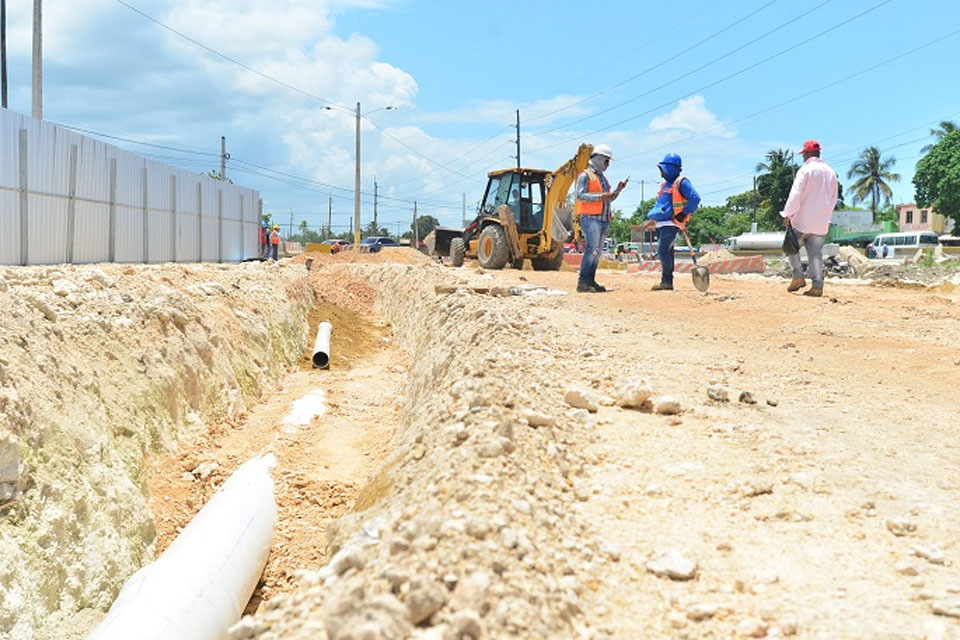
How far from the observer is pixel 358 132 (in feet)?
117

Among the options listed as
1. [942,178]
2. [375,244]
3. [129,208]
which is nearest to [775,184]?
[942,178]

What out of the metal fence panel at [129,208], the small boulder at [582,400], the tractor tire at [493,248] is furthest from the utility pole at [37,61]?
the small boulder at [582,400]

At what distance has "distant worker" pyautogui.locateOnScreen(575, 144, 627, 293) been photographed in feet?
34.1

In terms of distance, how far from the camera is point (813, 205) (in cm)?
945

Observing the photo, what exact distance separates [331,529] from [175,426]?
499 cm

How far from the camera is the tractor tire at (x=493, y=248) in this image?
56.3ft

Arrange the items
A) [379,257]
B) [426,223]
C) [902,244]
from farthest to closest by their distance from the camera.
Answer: [426,223], [902,244], [379,257]

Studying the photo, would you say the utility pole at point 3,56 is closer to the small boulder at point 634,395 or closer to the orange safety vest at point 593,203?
the orange safety vest at point 593,203

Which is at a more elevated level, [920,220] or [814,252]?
[920,220]

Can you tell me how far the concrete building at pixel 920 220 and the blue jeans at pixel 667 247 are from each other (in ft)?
200

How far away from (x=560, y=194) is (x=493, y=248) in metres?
2.02

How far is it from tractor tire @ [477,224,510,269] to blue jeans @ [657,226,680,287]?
6662mm

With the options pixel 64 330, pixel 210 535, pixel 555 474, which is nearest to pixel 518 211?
pixel 64 330

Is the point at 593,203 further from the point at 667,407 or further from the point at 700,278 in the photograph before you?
the point at 667,407
